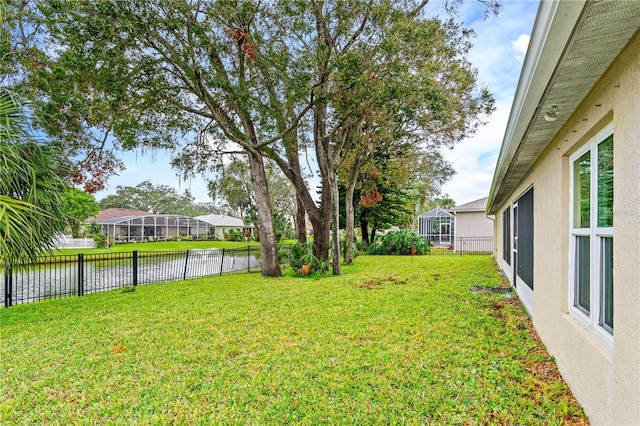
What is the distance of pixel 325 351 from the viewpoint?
4027mm

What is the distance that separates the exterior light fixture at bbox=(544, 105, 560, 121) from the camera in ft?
8.56

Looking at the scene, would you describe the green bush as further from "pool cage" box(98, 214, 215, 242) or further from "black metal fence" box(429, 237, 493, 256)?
"pool cage" box(98, 214, 215, 242)

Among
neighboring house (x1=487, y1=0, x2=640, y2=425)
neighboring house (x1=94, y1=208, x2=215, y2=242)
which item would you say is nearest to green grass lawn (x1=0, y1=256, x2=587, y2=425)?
neighboring house (x1=487, y1=0, x2=640, y2=425)

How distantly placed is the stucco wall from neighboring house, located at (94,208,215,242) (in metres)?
35.2

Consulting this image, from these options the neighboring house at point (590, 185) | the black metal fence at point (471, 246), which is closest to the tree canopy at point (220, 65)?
the neighboring house at point (590, 185)

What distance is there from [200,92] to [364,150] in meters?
7.14

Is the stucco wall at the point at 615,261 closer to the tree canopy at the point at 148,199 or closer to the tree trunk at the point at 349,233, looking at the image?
the tree trunk at the point at 349,233

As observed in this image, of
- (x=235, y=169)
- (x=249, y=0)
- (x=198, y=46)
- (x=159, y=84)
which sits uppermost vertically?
(x=249, y=0)

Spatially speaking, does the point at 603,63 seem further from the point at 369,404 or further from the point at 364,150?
the point at 364,150

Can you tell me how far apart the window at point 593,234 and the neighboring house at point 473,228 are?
1901 cm

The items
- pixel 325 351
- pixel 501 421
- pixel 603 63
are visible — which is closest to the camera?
pixel 603 63

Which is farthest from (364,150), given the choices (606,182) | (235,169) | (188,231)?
(188,231)

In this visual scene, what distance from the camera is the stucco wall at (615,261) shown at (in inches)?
70.2

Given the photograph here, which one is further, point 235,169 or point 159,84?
point 235,169
